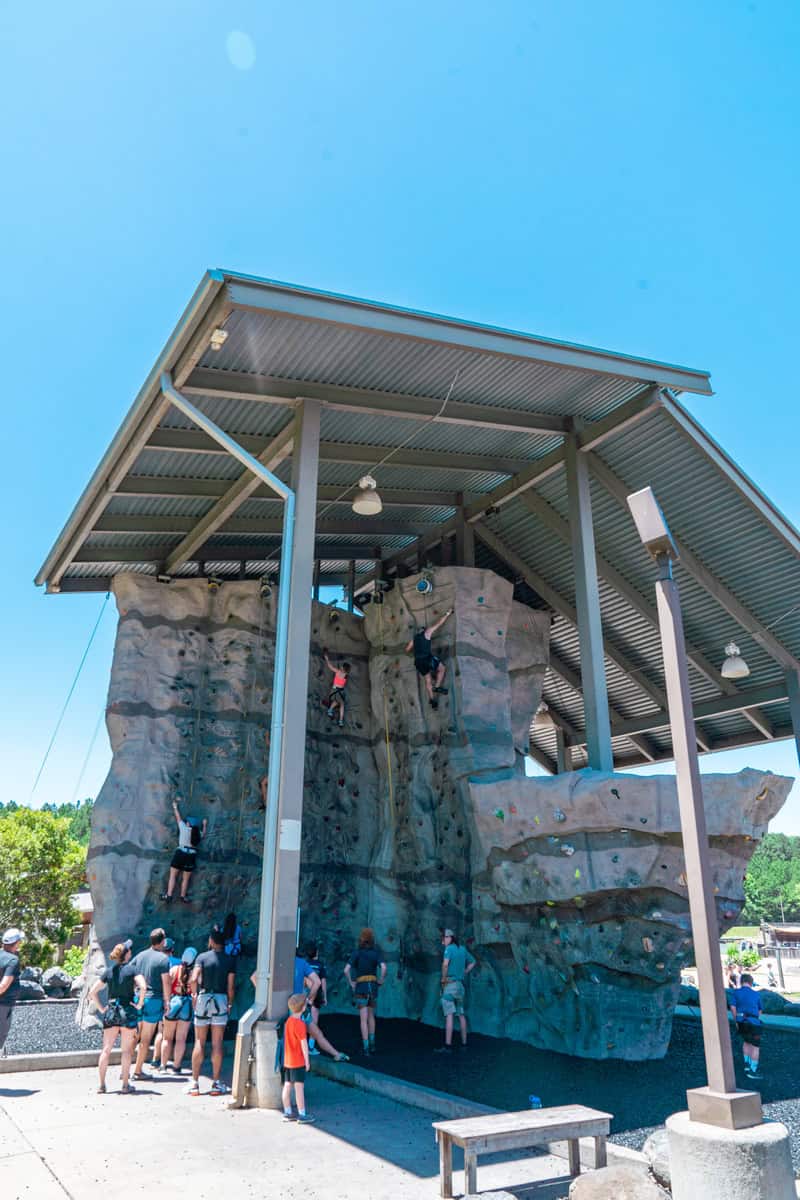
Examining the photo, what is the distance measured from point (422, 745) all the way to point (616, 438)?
633 cm

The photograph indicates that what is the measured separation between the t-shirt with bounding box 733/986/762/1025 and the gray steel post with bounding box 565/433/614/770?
331 centimetres

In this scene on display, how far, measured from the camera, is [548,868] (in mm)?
11812

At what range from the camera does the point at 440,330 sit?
10875 mm

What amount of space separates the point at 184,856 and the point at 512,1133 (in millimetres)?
9532

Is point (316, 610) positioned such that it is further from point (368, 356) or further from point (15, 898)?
point (15, 898)

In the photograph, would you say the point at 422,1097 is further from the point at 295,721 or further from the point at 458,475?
the point at 458,475

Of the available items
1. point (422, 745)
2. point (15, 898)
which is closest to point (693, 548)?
point (422, 745)

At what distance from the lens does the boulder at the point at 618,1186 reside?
205 inches

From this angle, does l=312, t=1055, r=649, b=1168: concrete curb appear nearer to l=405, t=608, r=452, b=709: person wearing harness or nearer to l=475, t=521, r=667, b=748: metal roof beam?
l=405, t=608, r=452, b=709: person wearing harness

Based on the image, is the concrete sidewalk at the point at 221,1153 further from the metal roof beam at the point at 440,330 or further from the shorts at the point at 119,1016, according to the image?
the metal roof beam at the point at 440,330

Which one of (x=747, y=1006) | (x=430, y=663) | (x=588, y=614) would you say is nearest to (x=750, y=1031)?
(x=747, y=1006)

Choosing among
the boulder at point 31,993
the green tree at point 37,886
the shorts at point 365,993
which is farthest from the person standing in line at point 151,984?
the green tree at point 37,886

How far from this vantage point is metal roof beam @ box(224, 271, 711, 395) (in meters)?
9.65

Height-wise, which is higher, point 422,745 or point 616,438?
point 616,438
